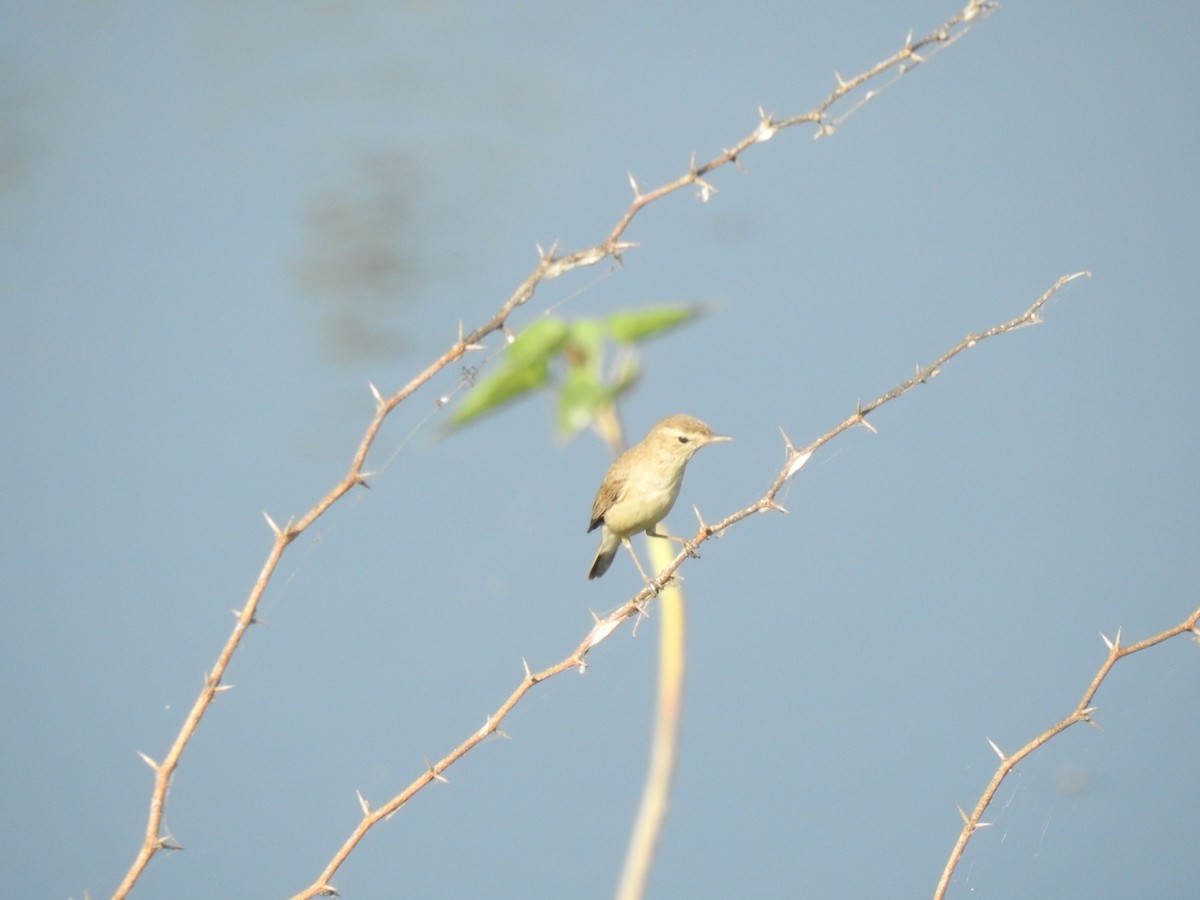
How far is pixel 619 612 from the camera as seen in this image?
65.6 inches

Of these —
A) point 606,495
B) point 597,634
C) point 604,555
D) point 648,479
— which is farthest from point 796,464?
point 604,555

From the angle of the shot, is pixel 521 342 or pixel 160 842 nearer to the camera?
pixel 521 342

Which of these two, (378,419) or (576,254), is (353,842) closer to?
(378,419)

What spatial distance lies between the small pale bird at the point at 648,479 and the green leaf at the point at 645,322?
6.86 ft

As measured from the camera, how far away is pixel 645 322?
1.08 meters

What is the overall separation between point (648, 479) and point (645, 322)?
2.33m

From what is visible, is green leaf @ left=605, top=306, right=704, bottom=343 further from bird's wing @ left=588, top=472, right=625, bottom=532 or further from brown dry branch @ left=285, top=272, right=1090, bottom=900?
bird's wing @ left=588, top=472, right=625, bottom=532

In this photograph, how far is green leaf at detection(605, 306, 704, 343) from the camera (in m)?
1.07

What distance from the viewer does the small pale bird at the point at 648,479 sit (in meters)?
3.28

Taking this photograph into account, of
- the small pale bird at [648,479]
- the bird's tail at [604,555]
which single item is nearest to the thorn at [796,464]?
the small pale bird at [648,479]

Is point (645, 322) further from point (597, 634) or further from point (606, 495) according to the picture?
point (606, 495)

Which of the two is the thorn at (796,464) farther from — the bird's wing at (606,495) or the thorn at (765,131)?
the bird's wing at (606,495)

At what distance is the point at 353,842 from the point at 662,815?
461mm

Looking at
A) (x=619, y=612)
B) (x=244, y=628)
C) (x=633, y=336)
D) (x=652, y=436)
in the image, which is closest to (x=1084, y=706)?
(x=619, y=612)
